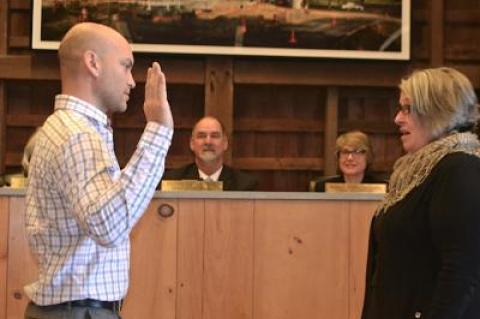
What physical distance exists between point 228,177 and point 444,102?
101 inches

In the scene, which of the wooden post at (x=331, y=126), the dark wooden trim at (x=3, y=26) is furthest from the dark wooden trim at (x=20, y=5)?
the wooden post at (x=331, y=126)

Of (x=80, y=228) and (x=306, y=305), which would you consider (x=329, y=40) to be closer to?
(x=306, y=305)

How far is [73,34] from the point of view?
166cm

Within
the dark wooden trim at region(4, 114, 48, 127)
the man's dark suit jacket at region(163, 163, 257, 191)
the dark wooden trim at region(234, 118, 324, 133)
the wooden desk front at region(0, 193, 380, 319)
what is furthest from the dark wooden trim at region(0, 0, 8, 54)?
the wooden desk front at region(0, 193, 380, 319)

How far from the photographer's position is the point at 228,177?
4.37 meters

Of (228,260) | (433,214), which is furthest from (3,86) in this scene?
(433,214)

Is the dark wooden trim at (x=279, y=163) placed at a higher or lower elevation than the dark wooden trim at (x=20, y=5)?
lower

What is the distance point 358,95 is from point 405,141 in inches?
132

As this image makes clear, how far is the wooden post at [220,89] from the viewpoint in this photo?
4.96 m

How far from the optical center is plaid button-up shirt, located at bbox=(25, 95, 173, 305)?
146cm

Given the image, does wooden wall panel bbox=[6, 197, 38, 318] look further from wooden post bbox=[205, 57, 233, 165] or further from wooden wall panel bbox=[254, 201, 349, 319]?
wooden post bbox=[205, 57, 233, 165]

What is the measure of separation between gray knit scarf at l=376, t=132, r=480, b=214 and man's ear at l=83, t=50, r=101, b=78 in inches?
31.1

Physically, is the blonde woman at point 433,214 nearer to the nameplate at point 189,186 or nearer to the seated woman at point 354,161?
the nameplate at point 189,186

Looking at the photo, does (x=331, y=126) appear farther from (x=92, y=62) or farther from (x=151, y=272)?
(x=92, y=62)
